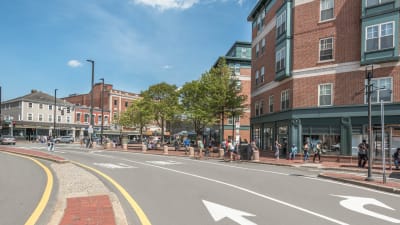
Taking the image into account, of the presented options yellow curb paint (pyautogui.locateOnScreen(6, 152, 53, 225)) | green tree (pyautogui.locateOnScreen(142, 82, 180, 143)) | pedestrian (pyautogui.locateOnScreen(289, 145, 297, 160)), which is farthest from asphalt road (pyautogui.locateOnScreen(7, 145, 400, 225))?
green tree (pyautogui.locateOnScreen(142, 82, 180, 143))

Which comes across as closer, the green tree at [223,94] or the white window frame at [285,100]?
the white window frame at [285,100]

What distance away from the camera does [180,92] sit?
5134 cm

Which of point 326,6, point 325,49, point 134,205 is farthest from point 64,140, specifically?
point 134,205

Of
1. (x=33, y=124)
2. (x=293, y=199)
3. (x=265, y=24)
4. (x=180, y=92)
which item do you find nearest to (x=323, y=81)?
(x=265, y=24)

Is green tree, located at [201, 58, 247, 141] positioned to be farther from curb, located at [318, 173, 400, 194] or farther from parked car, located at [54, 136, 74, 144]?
parked car, located at [54, 136, 74, 144]

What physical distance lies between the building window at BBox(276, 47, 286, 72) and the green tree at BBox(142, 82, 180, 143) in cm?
2054

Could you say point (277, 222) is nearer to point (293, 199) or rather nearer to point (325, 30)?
point (293, 199)

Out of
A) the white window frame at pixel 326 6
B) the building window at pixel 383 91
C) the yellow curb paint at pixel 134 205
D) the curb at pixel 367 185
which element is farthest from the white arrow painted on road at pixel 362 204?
the white window frame at pixel 326 6

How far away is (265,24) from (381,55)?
14.4 m

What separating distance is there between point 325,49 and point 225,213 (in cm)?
2261

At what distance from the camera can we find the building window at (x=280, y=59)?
3001 cm

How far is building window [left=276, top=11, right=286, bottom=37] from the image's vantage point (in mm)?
30125

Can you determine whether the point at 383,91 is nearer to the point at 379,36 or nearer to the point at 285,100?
the point at 379,36

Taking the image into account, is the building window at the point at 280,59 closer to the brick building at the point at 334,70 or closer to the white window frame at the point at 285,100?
the brick building at the point at 334,70
